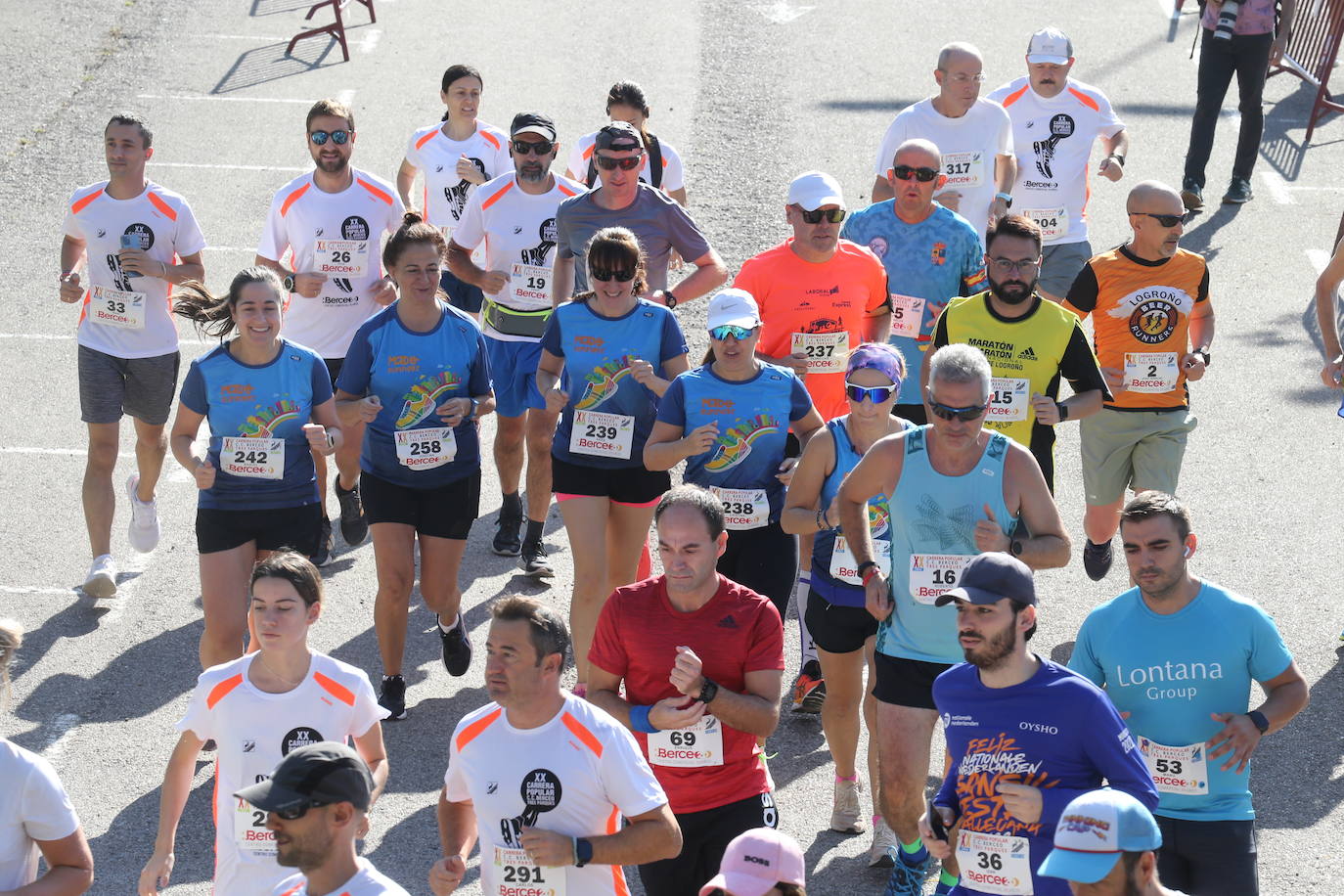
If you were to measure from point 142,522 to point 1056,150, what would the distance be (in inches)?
234

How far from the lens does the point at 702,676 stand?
5.09m

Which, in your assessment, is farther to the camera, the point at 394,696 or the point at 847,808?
the point at 394,696

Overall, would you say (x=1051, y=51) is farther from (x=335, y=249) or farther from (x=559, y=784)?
(x=559, y=784)

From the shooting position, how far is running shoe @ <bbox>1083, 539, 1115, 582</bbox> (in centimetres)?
856

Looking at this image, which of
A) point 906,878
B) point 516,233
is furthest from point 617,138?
point 906,878

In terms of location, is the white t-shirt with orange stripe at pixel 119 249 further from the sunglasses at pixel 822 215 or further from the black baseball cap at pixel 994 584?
the black baseball cap at pixel 994 584

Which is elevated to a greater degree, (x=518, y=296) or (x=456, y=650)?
(x=518, y=296)

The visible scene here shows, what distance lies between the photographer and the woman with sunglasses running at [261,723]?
16.0ft

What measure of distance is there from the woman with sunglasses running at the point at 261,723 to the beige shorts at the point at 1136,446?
173 inches

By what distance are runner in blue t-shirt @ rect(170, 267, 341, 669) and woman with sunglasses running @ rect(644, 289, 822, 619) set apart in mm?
1550

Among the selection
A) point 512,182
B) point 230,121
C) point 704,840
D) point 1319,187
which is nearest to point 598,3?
point 230,121

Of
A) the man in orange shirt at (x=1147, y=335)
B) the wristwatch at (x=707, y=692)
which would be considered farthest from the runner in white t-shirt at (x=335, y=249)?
the wristwatch at (x=707, y=692)

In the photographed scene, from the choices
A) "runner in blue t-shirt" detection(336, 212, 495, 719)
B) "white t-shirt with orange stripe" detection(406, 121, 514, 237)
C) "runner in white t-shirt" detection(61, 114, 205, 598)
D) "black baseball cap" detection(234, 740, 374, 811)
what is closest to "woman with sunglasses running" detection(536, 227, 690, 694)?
"runner in blue t-shirt" detection(336, 212, 495, 719)

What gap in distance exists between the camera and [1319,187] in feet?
46.1
